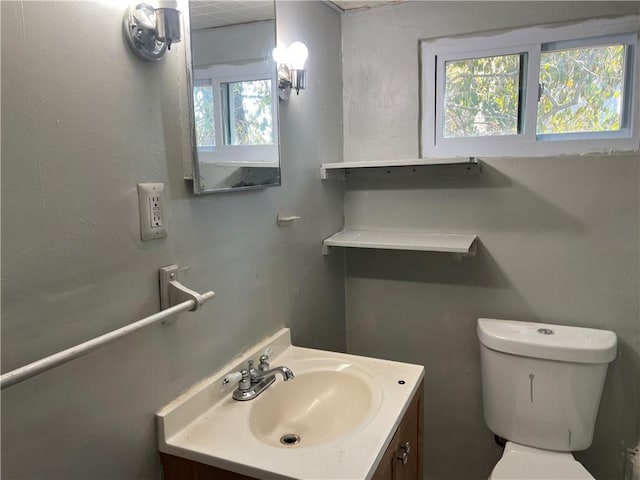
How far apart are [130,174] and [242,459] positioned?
2.13ft

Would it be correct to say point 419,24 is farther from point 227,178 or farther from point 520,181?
point 227,178

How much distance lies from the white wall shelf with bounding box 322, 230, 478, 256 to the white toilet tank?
0.34 metres

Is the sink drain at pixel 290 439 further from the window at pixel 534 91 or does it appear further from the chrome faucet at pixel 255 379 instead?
the window at pixel 534 91

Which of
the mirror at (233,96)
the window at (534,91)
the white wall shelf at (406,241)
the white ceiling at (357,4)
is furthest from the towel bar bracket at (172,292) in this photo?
the white ceiling at (357,4)

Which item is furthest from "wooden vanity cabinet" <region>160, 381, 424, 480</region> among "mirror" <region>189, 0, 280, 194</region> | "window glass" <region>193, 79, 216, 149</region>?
"window glass" <region>193, 79, 216, 149</region>

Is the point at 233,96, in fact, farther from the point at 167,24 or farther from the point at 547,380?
the point at 547,380

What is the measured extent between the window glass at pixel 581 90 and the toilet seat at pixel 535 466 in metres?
1.18

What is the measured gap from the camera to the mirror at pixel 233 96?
108 cm

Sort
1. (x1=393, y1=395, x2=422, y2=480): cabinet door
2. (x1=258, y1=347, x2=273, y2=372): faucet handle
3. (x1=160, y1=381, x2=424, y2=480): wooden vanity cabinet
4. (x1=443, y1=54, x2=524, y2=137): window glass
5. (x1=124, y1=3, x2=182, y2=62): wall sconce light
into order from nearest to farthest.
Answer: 1. (x1=124, y1=3, x2=182, y2=62): wall sconce light
2. (x1=160, y1=381, x2=424, y2=480): wooden vanity cabinet
3. (x1=393, y1=395, x2=422, y2=480): cabinet door
4. (x1=258, y1=347, x2=273, y2=372): faucet handle
5. (x1=443, y1=54, x2=524, y2=137): window glass

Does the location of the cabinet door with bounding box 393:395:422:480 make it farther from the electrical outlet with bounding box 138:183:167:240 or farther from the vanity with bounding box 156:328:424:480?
the electrical outlet with bounding box 138:183:167:240

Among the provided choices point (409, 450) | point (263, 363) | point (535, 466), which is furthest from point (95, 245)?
point (535, 466)

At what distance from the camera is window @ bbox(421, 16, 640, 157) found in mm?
1594

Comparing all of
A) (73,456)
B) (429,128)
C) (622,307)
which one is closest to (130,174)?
(73,456)

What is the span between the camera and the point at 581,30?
1.59m
